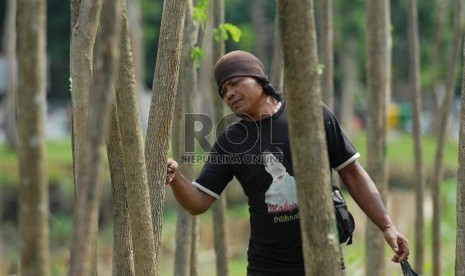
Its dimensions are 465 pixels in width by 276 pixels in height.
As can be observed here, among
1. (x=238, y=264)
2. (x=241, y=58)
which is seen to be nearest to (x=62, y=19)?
(x=238, y=264)

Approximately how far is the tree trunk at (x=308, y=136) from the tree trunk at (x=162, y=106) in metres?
1.30

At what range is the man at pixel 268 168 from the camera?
18.0 feet

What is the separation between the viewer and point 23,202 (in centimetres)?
382

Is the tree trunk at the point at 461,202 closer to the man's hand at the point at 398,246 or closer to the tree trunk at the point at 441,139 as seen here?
the man's hand at the point at 398,246

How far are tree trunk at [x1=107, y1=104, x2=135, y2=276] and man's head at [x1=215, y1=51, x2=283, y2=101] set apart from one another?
66cm

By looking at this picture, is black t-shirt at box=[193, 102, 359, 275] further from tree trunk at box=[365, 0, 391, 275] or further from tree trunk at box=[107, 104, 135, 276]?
tree trunk at box=[365, 0, 391, 275]

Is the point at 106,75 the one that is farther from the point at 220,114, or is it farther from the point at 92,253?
the point at 220,114

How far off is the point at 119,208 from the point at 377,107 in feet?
12.6

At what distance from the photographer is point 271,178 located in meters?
5.57

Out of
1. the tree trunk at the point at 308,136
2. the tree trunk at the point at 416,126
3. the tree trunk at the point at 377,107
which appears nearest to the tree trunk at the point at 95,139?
the tree trunk at the point at 308,136

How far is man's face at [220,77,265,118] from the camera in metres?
5.54

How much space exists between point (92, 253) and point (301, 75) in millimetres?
1726

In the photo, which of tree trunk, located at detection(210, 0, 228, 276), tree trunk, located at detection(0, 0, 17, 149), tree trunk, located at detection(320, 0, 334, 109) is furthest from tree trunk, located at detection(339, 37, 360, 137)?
tree trunk, located at detection(210, 0, 228, 276)

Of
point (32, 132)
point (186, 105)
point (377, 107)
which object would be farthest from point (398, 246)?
point (377, 107)
